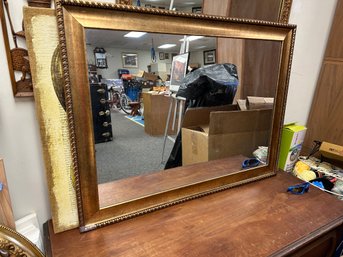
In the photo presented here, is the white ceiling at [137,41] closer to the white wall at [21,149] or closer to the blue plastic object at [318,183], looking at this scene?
the white wall at [21,149]

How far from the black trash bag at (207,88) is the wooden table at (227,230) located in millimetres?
235

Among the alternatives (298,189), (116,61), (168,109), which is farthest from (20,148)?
(298,189)

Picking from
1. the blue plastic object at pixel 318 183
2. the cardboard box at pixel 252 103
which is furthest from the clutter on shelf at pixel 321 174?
the cardboard box at pixel 252 103

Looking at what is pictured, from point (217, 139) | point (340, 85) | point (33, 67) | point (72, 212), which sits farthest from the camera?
point (340, 85)

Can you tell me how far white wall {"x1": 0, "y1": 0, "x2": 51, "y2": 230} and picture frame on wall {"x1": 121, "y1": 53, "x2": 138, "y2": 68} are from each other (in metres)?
0.29

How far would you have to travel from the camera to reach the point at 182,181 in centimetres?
85

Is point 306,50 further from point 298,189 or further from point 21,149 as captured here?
point 21,149

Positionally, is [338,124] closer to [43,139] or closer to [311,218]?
[311,218]

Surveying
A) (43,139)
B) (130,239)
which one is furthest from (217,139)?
(43,139)

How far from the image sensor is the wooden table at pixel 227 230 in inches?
23.8

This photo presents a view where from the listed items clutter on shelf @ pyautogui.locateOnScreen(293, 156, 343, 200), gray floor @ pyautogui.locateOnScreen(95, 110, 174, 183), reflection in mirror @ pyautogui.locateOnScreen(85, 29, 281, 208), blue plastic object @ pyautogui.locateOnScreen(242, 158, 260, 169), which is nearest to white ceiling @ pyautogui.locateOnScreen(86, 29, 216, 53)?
reflection in mirror @ pyautogui.locateOnScreen(85, 29, 281, 208)

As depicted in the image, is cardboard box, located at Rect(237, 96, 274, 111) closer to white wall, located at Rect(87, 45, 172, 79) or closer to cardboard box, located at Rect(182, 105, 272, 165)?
cardboard box, located at Rect(182, 105, 272, 165)

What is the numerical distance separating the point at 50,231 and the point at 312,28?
153 cm

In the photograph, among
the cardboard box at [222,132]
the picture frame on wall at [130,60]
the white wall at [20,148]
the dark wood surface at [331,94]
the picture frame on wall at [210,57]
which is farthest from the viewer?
the dark wood surface at [331,94]
